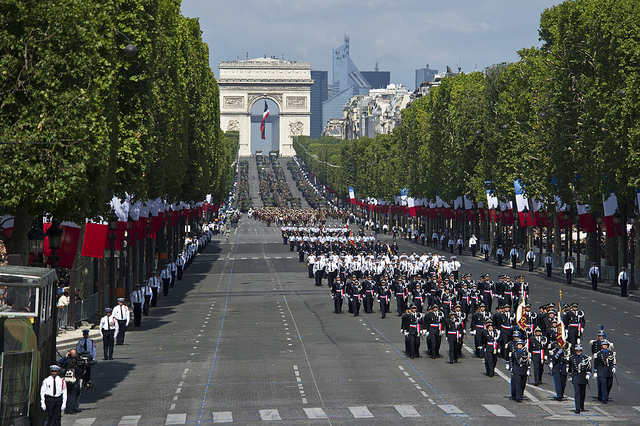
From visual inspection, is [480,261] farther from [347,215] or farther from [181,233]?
[347,215]

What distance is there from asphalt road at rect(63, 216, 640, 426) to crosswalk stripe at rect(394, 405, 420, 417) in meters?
0.02

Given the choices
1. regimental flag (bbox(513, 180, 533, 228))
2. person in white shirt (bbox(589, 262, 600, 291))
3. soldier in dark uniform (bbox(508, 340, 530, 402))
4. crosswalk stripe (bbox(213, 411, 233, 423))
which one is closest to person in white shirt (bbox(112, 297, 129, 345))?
crosswalk stripe (bbox(213, 411, 233, 423))

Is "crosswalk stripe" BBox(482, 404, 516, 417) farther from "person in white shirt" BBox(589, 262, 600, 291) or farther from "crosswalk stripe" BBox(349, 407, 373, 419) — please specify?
"person in white shirt" BBox(589, 262, 600, 291)

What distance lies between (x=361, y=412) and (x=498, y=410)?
2928mm

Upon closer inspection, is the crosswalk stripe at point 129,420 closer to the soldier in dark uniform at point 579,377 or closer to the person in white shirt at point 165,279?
the soldier in dark uniform at point 579,377

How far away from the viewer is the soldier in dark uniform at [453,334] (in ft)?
93.5

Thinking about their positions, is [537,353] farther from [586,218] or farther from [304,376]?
[586,218]

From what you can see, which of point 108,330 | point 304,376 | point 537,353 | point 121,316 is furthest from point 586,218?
point 108,330

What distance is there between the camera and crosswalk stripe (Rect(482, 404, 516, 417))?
69.5 feet

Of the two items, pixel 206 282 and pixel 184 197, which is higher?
pixel 184 197

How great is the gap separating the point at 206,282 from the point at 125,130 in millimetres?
23396

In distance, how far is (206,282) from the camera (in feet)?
193

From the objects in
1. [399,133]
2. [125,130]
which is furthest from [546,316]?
[399,133]

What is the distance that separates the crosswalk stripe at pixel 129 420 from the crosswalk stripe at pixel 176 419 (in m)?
0.62
